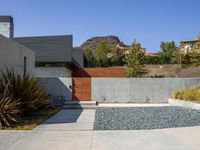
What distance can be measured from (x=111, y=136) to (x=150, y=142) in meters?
1.37

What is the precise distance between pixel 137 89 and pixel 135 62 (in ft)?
66.6

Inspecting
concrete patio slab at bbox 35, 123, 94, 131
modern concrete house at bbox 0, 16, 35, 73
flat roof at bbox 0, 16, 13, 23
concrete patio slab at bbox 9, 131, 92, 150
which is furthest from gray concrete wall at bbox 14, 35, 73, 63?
concrete patio slab at bbox 9, 131, 92, 150

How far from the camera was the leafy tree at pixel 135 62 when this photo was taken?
44844 millimetres

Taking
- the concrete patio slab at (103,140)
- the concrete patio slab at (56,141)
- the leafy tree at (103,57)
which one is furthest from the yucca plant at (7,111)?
the leafy tree at (103,57)

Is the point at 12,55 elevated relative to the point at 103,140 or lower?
elevated

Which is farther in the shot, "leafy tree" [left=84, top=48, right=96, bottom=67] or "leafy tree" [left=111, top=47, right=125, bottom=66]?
"leafy tree" [left=84, top=48, right=96, bottom=67]

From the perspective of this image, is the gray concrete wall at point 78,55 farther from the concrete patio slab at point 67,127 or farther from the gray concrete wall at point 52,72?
the concrete patio slab at point 67,127

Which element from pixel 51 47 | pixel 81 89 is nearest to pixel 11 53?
pixel 81 89

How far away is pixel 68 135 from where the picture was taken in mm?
10297

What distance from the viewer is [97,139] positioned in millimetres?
9617

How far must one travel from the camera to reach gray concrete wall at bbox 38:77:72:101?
985 inches

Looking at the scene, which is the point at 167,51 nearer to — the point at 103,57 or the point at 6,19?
the point at 103,57

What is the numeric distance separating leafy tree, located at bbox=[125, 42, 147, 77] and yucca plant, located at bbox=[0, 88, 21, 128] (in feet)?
104

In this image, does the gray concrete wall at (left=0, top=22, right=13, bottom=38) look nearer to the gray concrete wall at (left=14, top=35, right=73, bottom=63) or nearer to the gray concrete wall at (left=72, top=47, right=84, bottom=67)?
the gray concrete wall at (left=14, top=35, right=73, bottom=63)
